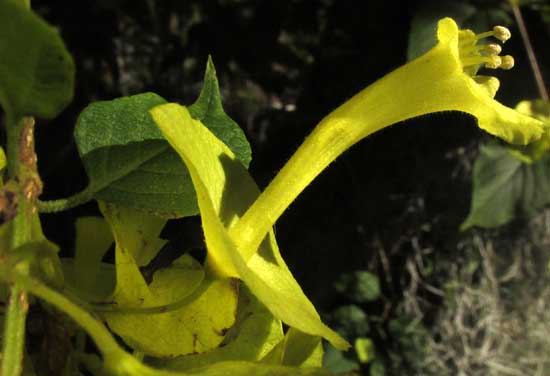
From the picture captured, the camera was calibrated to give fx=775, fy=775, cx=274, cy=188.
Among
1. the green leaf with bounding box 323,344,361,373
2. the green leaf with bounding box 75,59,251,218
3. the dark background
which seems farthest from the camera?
the green leaf with bounding box 323,344,361,373

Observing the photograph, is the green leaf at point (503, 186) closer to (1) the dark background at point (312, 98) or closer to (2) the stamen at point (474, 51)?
(1) the dark background at point (312, 98)

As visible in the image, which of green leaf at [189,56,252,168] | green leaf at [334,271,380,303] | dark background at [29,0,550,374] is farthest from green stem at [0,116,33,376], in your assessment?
green leaf at [334,271,380,303]

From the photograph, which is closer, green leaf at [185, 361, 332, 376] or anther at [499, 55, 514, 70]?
green leaf at [185, 361, 332, 376]

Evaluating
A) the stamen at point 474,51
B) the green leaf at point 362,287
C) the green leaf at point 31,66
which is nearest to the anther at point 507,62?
the stamen at point 474,51

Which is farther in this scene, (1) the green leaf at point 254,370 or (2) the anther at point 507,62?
(2) the anther at point 507,62


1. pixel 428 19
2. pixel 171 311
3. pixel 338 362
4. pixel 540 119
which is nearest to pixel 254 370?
pixel 171 311

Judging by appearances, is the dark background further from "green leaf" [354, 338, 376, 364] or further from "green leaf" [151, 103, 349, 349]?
"green leaf" [151, 103, 349, 349]

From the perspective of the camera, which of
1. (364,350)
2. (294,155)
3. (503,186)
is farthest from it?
(364,350)

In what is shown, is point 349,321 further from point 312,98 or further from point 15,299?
point 15,299
